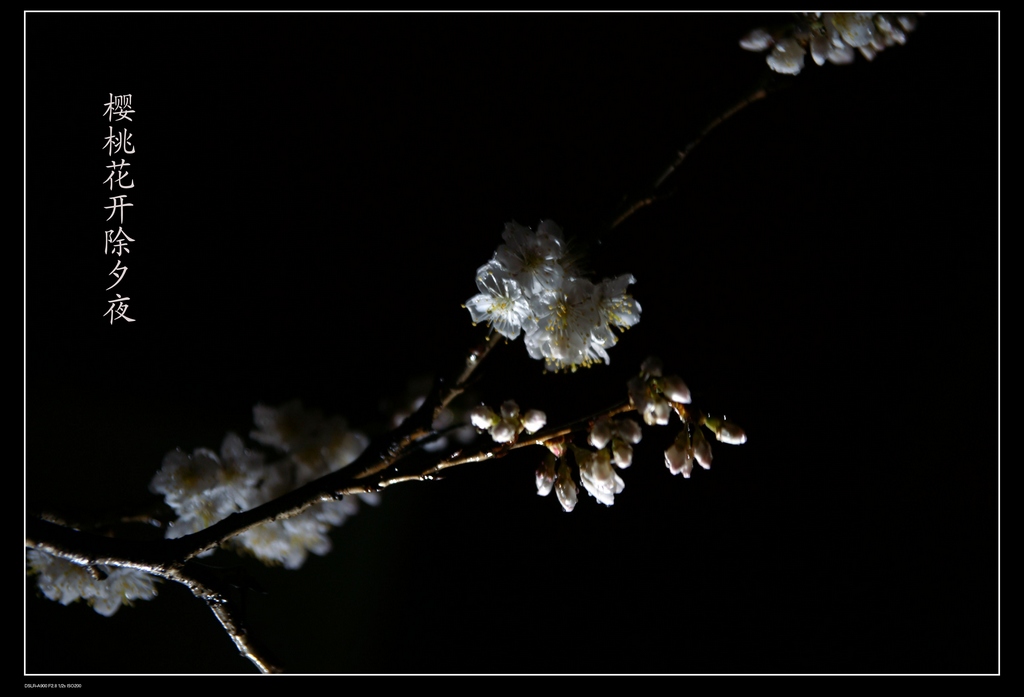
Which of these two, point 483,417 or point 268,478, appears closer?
point 483,417

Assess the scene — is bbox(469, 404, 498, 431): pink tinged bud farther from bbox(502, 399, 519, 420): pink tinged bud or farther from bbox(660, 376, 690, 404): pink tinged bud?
bbox(660, 376, 690, 404): pink tinged bud

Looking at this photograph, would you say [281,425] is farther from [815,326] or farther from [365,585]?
[815,326]

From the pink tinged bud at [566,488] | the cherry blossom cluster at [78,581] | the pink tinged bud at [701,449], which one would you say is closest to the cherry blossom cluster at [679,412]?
the pink tinged bud at [701,449]

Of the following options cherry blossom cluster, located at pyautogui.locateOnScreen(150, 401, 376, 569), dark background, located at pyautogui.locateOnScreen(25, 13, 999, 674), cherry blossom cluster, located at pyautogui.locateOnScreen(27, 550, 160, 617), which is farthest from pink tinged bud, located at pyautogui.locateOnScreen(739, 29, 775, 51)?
cherry blossom cluster, located at pyautogui.locateOnScreen(27, 550, 160, 617)

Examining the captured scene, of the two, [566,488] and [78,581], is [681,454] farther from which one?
[78,581]

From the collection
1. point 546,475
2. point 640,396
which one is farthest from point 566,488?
point 640,396

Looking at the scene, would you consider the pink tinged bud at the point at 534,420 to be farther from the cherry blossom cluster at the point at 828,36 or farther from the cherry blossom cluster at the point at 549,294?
the cherry blossom cluster at the point at 828,36
